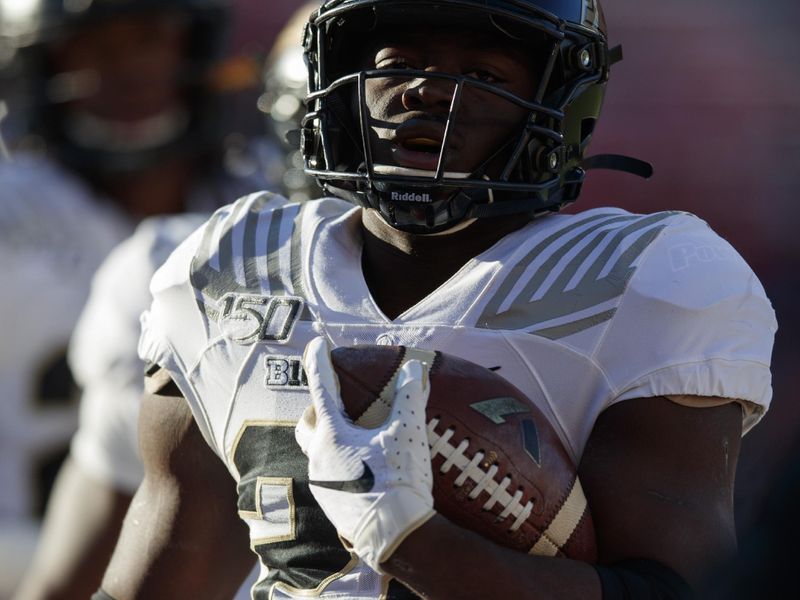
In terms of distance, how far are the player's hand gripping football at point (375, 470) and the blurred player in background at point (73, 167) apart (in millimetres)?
2103

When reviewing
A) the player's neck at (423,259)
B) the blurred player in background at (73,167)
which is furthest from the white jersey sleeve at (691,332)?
the blurred player in background at (73,167)

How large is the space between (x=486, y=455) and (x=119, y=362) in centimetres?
182

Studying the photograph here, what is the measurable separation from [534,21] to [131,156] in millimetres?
2824

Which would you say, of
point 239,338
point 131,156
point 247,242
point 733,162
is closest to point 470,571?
point 239,338

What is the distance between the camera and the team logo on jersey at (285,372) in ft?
7.38

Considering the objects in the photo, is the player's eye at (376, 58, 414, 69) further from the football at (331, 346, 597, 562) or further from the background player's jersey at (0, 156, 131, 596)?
the background player's jersey at (0, 156, 131, 596)

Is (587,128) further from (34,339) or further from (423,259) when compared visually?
(34,339)

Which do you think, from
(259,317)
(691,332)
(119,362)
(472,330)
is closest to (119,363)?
(119,362)

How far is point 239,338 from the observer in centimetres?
233

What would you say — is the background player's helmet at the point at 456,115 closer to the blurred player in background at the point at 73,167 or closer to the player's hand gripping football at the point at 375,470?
the player's hand gripping football at the point at 375,470

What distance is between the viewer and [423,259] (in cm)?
241

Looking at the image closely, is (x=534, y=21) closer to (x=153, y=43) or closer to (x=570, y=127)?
(x=570, y=127)

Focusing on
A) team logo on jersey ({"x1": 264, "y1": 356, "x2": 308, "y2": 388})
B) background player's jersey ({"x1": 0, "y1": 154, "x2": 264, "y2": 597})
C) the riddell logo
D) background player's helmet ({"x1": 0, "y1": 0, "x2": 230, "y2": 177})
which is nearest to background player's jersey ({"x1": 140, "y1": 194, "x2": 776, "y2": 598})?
team logo on jersey ({"x1": 264, "y1": 356, "x2": 308, "y2": 388})

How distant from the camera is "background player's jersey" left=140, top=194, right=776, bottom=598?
2150 millimetres
